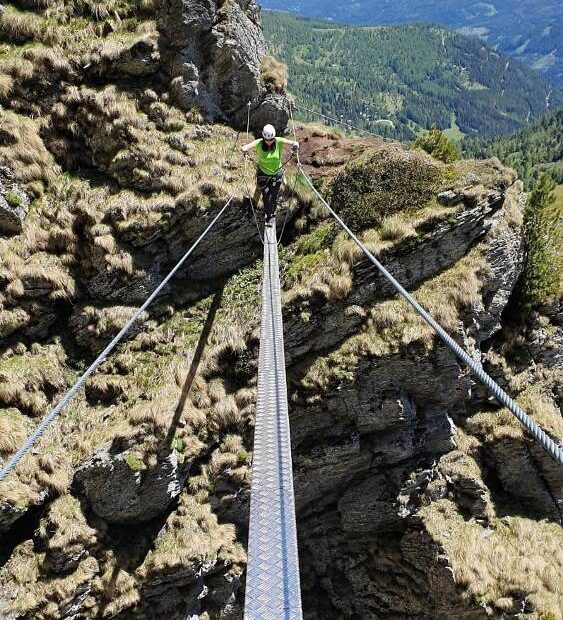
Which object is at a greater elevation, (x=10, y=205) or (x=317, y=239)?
(x=317, y=239)

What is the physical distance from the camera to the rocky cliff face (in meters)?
13.9

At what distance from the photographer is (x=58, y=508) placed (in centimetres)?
1253

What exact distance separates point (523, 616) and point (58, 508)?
15546 millimetres

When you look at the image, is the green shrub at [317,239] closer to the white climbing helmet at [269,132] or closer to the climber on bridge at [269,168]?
the climber on bridge at [269,168]

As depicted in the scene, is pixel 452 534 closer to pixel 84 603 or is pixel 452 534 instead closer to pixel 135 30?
pixel 84 603

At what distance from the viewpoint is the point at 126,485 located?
13.2 metres

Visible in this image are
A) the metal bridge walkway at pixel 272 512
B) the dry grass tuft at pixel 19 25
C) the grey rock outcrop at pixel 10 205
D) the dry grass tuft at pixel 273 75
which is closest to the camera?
the metal bridge walkway at pixel 272 512

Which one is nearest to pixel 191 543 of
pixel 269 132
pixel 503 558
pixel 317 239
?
pixel 503 558

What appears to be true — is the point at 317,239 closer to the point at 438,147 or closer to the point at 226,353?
the point at 226,353

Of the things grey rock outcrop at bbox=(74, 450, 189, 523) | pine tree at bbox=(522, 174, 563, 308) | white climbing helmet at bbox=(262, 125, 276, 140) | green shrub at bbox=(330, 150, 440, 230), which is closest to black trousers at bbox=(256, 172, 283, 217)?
white climbing helmet at bbox=(262, 125, 276, 140)

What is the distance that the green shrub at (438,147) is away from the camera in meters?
21.1

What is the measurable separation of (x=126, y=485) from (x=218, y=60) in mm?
16369

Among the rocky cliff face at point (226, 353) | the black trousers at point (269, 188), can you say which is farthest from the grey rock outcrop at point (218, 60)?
the black trousers at point (269, 188)

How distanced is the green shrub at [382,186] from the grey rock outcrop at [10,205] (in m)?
11.5
